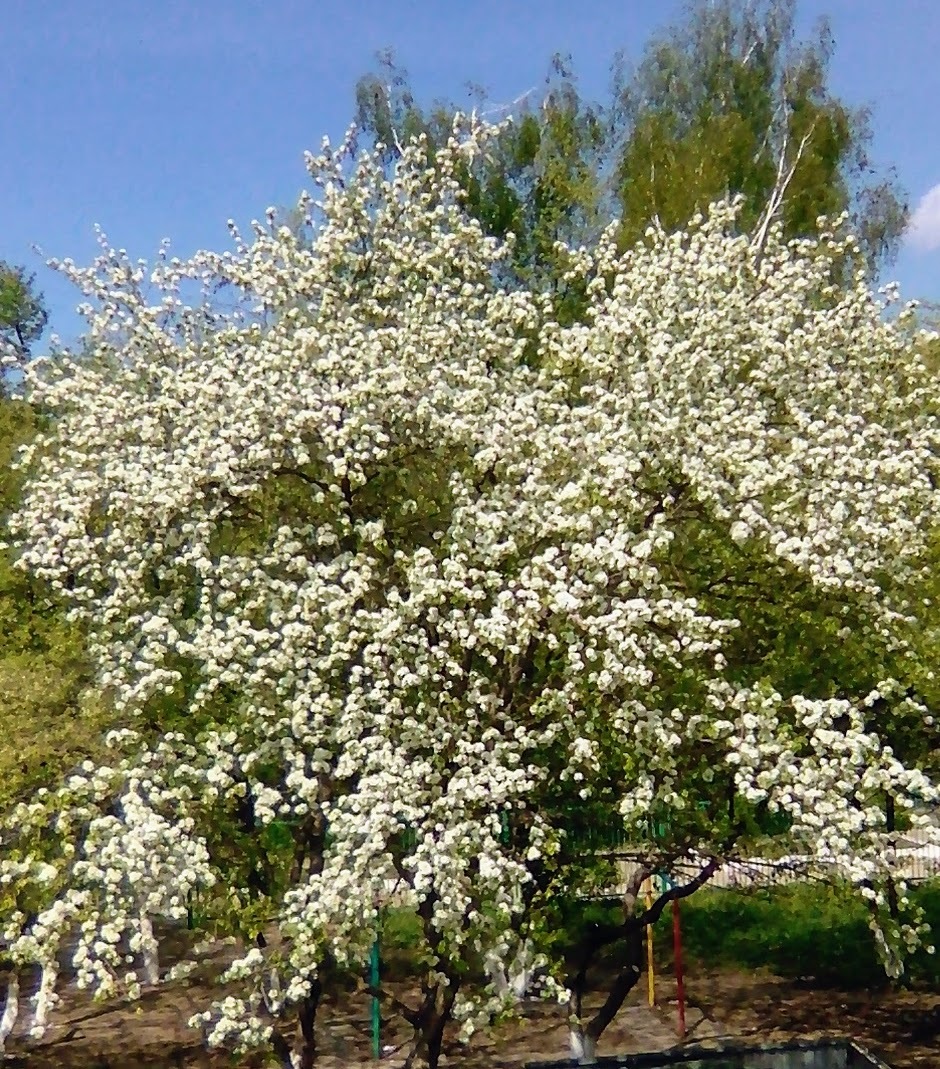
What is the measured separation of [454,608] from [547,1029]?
6228mm

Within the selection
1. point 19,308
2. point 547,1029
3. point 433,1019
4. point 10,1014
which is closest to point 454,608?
point 433,1019

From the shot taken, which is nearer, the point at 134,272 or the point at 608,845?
the point at 608,845

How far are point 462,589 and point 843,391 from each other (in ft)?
11.2

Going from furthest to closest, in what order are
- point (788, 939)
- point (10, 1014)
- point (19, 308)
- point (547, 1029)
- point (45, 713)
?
point (19, 308)
point (788, 939)
point (547, 1029)
point (10, 1014)
point (45, 713)

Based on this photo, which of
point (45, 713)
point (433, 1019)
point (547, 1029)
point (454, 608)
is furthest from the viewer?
point (547, 1029)

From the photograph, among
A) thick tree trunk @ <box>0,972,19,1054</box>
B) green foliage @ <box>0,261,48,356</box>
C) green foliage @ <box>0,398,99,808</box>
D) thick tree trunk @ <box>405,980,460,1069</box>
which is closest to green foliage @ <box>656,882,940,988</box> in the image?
thick tree trunk @ <box>405,980,460,1069</box>

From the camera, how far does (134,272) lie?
9438 millimetres

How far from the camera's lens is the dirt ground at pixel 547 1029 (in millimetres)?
11000

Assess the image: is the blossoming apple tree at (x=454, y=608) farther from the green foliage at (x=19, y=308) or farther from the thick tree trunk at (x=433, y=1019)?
the green foliage at (x=19, y=308)

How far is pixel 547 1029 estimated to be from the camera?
11617 mm

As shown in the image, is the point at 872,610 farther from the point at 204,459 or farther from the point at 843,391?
the point at 204,459

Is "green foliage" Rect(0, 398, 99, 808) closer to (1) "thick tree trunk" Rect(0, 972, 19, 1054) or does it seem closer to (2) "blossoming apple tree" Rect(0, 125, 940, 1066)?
(2) "blossoming apple tree" Rect(0, 125, 940, 1066)

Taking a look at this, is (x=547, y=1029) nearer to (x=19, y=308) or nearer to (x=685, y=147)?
(x=685, y=147)

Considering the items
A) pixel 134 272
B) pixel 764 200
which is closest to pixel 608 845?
pixel 134 272
